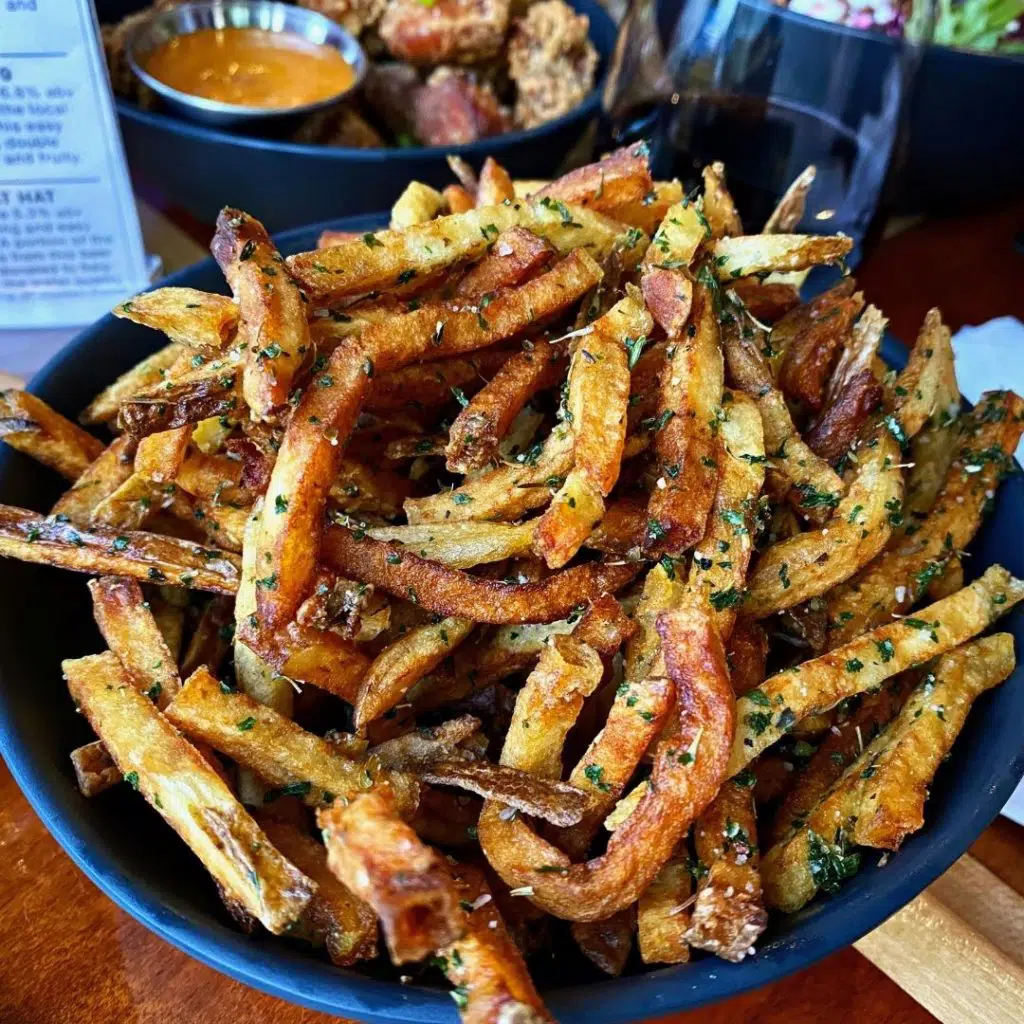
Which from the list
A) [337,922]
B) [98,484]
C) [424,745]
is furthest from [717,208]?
[337,922]

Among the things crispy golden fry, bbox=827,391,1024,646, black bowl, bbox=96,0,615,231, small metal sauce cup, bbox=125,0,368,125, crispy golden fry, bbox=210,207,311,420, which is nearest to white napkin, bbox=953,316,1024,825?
crispy golden fry, bbox=827,391,1024,646

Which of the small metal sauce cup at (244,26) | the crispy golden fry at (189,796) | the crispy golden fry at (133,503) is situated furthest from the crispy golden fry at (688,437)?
the small metal sauce cup at (244,26)

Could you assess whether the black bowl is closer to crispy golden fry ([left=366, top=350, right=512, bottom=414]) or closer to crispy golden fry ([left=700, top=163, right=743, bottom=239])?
crispy golden fry ([left=700, top=163, right=743, bottom=239])

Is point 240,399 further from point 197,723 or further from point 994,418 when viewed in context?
point 994,418

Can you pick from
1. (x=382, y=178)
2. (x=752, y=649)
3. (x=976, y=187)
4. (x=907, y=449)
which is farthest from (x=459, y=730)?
(x=976, y=187)

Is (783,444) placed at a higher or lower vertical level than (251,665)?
higher

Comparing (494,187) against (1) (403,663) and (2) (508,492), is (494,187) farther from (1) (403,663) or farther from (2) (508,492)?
(1) (403,663)

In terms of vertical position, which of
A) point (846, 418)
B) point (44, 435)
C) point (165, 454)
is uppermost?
point (846, 418)
